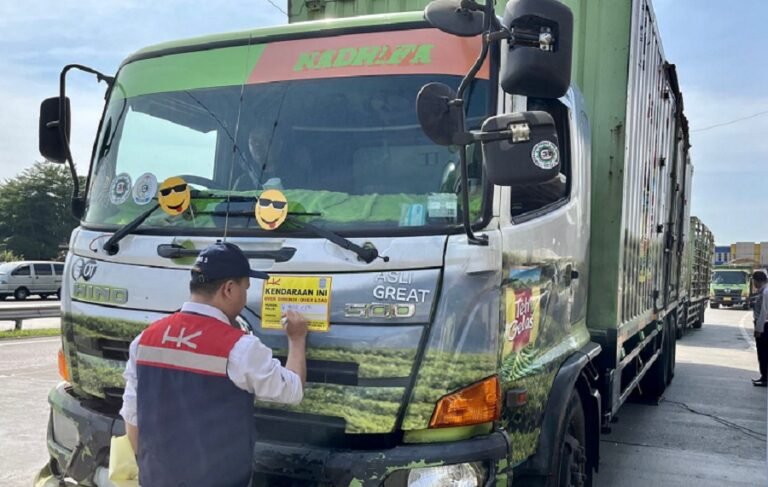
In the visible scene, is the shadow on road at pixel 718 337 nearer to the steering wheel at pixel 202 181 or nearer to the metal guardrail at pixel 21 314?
the metal guardrail at pixel 21 314

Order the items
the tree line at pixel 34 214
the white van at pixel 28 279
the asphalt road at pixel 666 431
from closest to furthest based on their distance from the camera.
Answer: the asphalt road at pixel 666 431
the white van at pixel 28 279
the tree line at pixel 34 214

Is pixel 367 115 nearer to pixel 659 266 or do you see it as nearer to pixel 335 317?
pixel 335 317

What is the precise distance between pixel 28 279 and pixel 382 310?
2825 centimetres

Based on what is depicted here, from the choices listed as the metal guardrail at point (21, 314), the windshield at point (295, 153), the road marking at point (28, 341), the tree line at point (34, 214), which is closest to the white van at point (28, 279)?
the metal guardrail at point (21, 314)

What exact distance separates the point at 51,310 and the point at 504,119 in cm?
1536

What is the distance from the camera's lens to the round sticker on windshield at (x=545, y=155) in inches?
90.7

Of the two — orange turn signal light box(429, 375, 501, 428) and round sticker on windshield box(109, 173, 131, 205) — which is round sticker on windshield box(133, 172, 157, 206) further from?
orange turn signal light box(429, 375, 501, 428)

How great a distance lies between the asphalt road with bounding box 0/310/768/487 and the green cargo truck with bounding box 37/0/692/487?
6.75 ft

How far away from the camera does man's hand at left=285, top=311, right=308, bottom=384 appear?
2377 mm

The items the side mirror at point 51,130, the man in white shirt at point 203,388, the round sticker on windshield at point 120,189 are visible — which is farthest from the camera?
the side mirror at point 51,130

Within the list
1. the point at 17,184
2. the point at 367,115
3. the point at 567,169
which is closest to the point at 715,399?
the point at 567,169

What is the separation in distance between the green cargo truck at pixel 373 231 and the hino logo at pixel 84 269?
0.01m

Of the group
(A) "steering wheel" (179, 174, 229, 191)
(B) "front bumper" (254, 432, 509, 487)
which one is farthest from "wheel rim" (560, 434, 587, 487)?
(A) "steering wheel" (179, 174, 229, 191)

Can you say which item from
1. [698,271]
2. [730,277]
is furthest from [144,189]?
[730,277]
